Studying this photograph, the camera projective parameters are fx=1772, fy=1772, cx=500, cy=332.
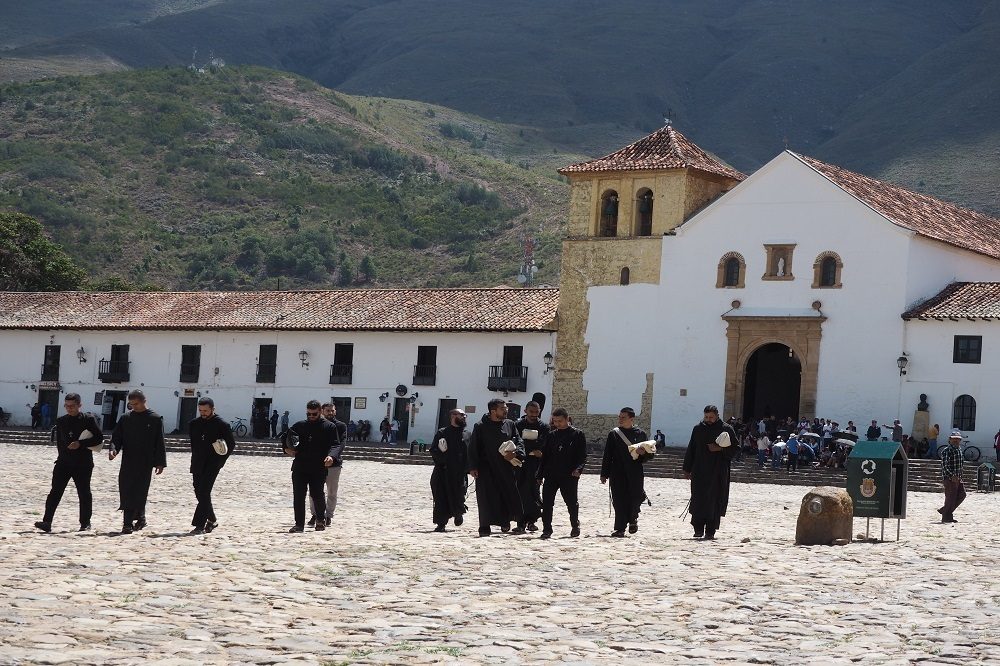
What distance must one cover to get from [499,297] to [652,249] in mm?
5235

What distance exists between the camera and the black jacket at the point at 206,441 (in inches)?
623

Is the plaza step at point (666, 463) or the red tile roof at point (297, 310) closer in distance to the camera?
the plaza step at point (666, 463)

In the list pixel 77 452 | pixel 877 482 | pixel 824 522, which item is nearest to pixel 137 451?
pixel 77 452

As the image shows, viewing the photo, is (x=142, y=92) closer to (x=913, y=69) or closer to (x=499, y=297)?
(x=499, y=297)

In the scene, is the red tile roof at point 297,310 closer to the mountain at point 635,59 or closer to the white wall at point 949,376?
the white wall at point 949,376

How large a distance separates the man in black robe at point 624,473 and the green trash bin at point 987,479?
551 inches

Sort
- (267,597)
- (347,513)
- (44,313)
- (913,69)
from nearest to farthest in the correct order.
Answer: (267,597) < (347,513) < (44,313) < (913,69)

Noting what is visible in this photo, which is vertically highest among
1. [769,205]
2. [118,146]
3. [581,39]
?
[581,39]

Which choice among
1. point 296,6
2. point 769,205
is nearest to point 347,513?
A: point 769,205

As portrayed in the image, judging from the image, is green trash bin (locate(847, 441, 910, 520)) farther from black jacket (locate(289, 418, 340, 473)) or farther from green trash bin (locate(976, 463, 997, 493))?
green trash bin (locate(976, 463, 997, 493))

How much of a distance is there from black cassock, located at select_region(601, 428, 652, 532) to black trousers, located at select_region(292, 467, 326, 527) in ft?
8.69

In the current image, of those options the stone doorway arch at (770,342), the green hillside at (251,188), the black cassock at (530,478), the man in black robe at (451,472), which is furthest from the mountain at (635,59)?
the black cassock at (530,478)

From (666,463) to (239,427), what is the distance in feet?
47.2

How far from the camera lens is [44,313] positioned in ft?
→ 163
